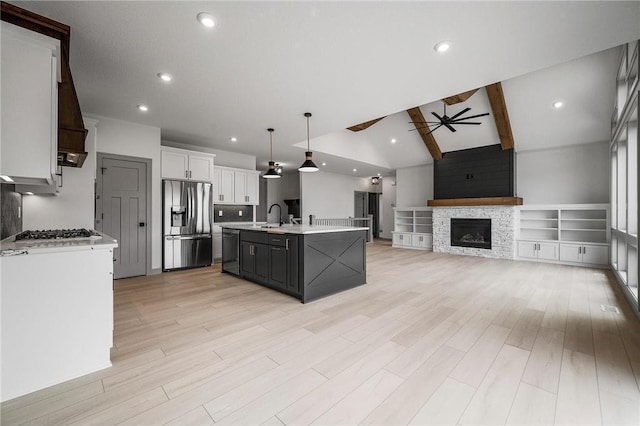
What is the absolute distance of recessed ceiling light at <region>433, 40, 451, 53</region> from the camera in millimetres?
2535

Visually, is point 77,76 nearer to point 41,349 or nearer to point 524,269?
point 41,349

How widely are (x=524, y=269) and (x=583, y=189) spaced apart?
2.86 meters

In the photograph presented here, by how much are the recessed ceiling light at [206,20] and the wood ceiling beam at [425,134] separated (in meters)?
5.60

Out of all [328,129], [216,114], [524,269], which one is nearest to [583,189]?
[524,269]

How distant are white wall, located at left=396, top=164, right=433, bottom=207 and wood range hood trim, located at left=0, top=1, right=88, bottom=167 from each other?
29.7 feet

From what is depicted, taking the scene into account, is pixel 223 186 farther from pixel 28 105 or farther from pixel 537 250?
pixel 537 250

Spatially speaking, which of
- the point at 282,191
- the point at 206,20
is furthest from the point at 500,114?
the point at 282,191

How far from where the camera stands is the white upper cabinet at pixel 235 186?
6.43 meters

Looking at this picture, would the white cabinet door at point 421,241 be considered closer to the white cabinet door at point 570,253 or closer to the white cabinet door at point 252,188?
the white cabinet door at point 570,253

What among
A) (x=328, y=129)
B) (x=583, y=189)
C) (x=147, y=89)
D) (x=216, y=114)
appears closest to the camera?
(x=147, y=89)

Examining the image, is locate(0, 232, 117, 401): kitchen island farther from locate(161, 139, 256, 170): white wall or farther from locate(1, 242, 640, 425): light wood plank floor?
locate(161, 139, 256, 170): white wall

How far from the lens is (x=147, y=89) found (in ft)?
11.5

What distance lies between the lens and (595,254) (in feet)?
18.8

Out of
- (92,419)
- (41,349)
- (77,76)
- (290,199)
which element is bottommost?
(92,419)
